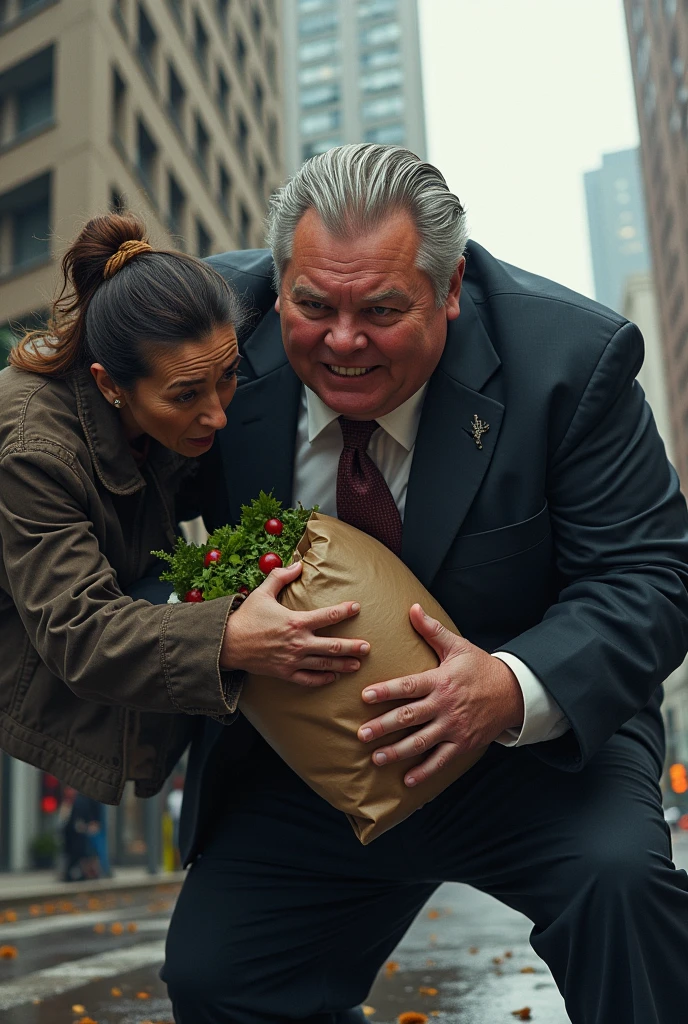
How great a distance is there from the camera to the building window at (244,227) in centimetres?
3700

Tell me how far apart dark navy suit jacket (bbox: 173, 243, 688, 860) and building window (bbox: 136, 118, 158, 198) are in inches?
992

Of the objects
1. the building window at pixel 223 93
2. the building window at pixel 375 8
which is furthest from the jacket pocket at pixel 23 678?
the building window at pixel 375 8

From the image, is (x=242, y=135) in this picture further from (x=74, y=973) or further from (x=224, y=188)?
(x=74, y=973)

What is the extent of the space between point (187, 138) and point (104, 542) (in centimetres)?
2988

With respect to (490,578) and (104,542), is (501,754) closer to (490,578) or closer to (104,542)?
(490,578)

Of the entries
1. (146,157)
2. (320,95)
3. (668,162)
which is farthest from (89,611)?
(320,95)

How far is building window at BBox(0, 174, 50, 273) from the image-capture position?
2417cm

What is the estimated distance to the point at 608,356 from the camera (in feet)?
9.71

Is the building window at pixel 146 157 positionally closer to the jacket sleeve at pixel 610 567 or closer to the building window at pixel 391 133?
the jacket sleeve at pixel 610 567

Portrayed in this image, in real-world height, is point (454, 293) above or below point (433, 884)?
above

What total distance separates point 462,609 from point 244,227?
3612 centimetres

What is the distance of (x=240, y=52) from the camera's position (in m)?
39.9

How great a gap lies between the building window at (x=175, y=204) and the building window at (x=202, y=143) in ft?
7.60

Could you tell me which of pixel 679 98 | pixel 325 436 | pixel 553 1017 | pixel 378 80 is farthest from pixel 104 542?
pixel 378 80
